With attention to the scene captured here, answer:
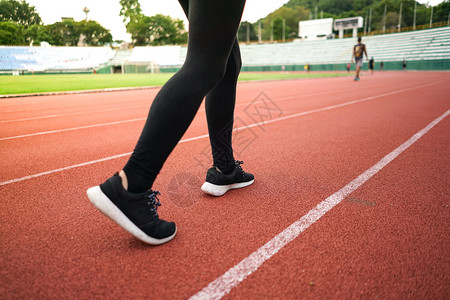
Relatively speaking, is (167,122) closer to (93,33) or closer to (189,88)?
(189,88)

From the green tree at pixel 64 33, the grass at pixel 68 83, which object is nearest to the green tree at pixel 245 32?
the green tree at pixel 64 33

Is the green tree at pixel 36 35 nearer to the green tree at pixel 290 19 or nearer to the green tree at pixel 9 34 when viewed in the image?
the green tree at pixel 9 34

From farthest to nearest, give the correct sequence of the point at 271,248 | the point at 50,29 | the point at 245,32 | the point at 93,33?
the point at 245,32, the point at 93,33, the point at 50,29, the point at 271,248

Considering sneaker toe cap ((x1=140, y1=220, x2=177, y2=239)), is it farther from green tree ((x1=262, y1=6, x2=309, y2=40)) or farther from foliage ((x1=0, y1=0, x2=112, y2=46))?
green tree ((x1=262, y1=6, x2=309, y2=40))

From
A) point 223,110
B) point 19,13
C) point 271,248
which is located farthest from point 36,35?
point 271,248

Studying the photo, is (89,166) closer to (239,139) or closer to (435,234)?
→ (239,139)

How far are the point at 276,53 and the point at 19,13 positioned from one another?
72.9 meters

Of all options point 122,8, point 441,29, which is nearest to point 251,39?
point 122,8

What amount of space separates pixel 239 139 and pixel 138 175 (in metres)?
2.61

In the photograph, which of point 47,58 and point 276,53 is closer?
point 47,58

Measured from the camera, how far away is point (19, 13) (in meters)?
82.1

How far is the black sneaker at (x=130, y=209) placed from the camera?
124 centimetres

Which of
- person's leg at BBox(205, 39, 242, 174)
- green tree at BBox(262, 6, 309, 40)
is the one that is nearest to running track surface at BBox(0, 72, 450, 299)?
person's leg at BBox(205, 39, 242, 174)

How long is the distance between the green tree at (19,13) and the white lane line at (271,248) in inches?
4049
